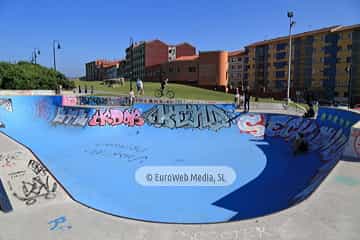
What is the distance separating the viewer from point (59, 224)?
557 cm

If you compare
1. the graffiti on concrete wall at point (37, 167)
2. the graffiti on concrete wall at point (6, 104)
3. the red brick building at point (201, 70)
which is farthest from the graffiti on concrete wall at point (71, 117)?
the red brick building at point (201, 70)

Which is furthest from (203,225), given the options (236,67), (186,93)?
(236,67)

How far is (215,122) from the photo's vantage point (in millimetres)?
20844

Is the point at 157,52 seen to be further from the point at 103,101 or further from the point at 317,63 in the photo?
the point at 103,101

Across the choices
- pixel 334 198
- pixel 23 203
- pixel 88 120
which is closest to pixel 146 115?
pixel 88 120

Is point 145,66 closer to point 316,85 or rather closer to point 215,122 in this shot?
point 316,85

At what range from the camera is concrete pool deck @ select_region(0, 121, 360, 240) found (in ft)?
14.9

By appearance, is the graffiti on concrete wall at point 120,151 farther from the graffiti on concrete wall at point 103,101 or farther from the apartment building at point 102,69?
the apartment building at point 102,69

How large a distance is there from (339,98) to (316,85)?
5.60m

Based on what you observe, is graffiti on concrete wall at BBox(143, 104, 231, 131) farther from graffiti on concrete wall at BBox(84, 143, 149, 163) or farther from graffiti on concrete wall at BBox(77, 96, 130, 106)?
graffiti on concrete wall at BBox(84, 143, 149, 163)

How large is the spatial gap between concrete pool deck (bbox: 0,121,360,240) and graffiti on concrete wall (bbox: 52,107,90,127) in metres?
15.6

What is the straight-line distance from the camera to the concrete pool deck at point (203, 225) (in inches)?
178

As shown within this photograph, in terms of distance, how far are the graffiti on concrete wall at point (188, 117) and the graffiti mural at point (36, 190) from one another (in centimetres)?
1354

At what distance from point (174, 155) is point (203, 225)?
10379 millimetres
